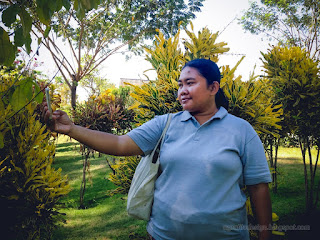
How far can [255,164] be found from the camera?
5.16 ft

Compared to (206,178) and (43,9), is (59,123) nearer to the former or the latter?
(43,9)

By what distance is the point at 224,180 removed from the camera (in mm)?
1486

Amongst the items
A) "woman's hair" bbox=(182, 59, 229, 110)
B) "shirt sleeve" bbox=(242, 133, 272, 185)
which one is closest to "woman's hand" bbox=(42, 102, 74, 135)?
"woman's hair" bbox=(182, 59, 229, 110)

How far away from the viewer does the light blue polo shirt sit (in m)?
1.45

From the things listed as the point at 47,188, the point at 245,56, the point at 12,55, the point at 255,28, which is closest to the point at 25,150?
the point at 47,188

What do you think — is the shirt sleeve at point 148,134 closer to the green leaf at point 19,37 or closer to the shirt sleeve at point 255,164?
the shirt sleeve at point 255,164

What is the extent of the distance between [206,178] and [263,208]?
51 cm

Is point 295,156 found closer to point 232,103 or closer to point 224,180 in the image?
point 232,103

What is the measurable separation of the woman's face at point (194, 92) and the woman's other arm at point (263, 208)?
2.10 ft

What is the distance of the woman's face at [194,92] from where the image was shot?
174 cm

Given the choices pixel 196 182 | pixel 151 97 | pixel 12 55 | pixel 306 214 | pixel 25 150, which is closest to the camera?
pixel 12 55

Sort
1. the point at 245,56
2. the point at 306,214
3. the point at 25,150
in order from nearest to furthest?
the point at 245,56
the point at 25,150
the point at 306,214

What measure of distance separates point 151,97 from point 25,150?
6.07ft

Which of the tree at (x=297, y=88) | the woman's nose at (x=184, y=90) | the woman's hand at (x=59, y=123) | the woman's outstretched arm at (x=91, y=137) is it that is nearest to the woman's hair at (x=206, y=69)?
the woman's nose at (x=184, y=90)
